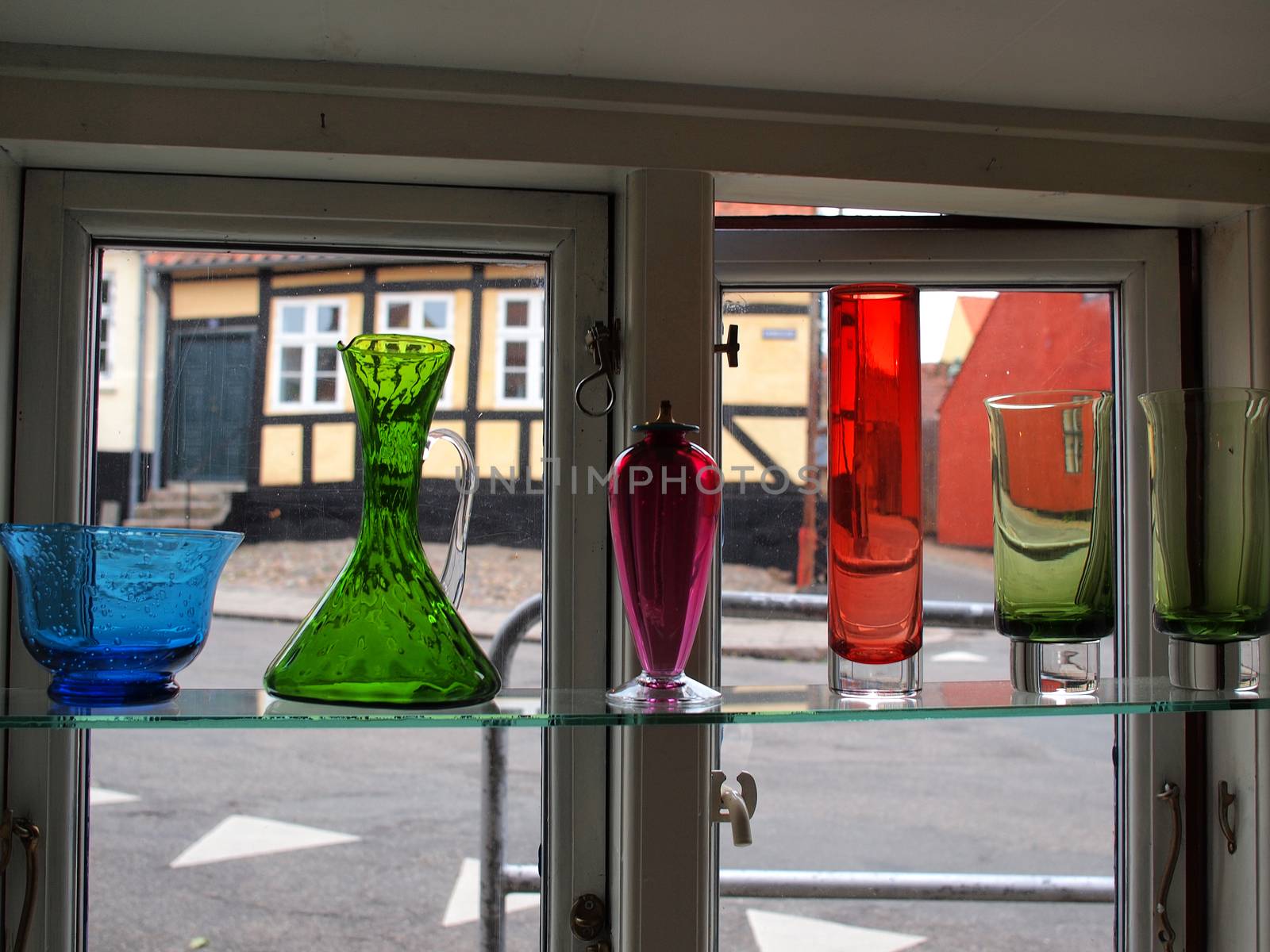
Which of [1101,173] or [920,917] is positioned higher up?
[1101,173]

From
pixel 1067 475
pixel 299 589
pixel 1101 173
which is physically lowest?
pixel 299 589

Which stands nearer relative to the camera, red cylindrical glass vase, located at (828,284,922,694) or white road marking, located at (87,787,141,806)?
red cylindrical glass vase, located at (828,284,922,694)

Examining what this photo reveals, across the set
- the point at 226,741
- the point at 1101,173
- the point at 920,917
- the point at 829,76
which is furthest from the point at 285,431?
the point at 920,917

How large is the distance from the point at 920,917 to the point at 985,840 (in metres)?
0.30

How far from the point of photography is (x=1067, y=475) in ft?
2.60

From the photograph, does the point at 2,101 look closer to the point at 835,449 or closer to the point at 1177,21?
the point at 835,449

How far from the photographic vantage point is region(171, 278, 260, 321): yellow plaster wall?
97 cm

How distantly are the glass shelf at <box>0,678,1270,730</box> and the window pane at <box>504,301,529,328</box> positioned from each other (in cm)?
37

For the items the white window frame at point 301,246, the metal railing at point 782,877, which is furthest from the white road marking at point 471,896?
the white window frame at point 301,246

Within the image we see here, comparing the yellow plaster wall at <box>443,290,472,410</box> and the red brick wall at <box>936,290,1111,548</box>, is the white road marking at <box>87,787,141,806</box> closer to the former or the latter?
the yellow plaster wall at <box>443,290,472,410</box>

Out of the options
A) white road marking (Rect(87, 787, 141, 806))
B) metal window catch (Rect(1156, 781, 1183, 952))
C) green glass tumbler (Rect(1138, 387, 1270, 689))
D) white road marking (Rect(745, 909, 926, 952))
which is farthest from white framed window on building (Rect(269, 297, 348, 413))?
white road marking (Rect(745, 909, 926, 952))

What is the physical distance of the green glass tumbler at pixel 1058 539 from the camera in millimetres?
786

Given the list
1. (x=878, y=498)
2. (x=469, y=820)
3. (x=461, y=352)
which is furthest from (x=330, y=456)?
(x=469, y=820)

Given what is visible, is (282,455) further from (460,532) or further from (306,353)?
(460,532)
